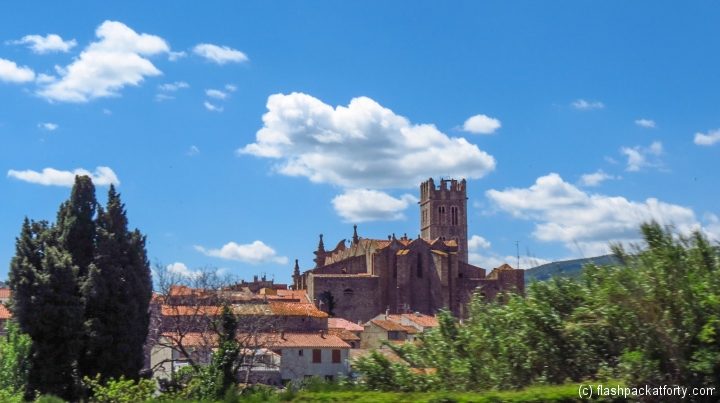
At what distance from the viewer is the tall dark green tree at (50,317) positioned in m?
21.3

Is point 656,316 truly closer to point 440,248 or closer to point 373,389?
point 373,389

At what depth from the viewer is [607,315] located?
964cm

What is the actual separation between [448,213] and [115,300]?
70892mm

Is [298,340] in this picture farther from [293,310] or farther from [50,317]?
[50,317]

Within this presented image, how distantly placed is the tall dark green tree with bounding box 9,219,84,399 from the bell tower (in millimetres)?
70282

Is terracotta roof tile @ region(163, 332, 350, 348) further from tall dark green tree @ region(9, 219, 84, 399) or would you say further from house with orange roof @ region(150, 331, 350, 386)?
tall dark green tree @ region(9, 219, 84, 399)

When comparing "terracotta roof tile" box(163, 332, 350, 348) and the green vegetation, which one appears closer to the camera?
the green vegetation

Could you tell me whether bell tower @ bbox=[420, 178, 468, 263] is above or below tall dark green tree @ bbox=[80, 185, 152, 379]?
above

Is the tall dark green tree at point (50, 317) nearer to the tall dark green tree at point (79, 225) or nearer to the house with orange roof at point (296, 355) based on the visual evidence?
the tall dark green tree at point (79, 225)

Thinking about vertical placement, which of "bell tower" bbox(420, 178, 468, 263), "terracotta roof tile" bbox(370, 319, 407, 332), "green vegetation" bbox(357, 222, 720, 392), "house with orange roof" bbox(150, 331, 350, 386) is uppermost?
"bell tower" bbox(420, 178, 468, 263)

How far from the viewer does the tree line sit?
2148 centimetres

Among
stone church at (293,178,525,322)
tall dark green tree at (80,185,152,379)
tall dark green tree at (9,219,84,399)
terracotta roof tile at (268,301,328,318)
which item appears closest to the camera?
tall dark green tree at (9,219,84,399)

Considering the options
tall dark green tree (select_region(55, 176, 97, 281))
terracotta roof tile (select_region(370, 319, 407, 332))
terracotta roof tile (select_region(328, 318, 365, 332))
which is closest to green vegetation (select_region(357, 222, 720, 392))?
tall dark green tree (select_region(55, 176, 97, 281))

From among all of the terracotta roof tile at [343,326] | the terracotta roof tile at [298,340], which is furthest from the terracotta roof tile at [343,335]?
the terracotta roof tile at [343,326]
